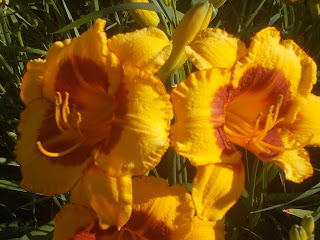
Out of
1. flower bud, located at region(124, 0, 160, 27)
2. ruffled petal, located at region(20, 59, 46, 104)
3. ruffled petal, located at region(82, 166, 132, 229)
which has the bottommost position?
ruffled petal, located at region(82, 166, 132, 229)

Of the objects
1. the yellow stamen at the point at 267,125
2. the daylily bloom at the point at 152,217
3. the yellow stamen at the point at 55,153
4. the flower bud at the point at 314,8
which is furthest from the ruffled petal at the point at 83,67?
the flower bud at the point at 314,8

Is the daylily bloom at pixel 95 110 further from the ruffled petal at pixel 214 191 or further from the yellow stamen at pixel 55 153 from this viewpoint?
the ruffled petal at pixel 214 191

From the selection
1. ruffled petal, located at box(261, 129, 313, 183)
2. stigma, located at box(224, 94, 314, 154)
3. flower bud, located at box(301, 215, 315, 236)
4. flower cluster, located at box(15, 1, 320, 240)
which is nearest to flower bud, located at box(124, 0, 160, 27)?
flower cluster, located at box(15, 1, 320, 240)

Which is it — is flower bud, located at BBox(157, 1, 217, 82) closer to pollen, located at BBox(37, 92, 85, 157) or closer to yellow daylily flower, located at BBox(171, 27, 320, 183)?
yellow daylily flower, located at BBox(171, 27, 320, 183)

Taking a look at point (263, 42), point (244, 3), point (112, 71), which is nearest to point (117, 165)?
point (112, 71)

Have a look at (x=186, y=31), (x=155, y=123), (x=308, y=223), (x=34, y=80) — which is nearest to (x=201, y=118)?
(x=155, y=123)

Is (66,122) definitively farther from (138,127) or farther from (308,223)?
(308,223)
